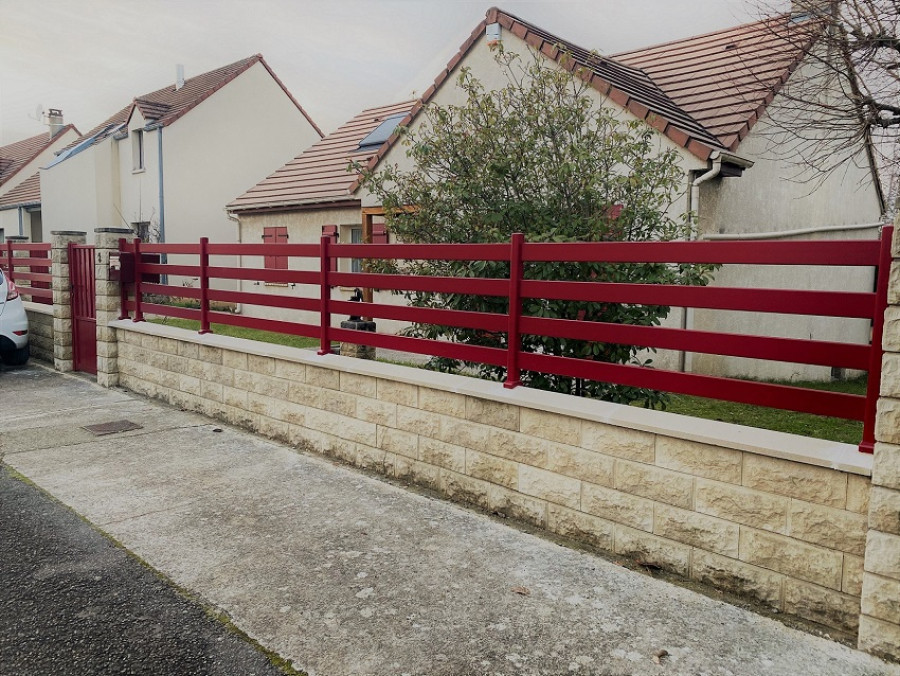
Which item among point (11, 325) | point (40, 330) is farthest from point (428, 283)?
point (40, 330)

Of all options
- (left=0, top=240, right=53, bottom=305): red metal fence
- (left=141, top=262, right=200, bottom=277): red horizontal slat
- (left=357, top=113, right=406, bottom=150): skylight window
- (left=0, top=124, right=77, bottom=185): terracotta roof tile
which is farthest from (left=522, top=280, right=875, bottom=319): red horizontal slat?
(left=0, top=124, right=77, bottom=185): terracotta roof tile

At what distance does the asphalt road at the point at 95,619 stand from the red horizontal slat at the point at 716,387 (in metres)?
2.39

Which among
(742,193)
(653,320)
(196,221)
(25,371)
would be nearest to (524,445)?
(653,320)

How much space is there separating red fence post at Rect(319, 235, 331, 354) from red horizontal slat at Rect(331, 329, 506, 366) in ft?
0.48

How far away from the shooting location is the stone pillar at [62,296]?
1007cm

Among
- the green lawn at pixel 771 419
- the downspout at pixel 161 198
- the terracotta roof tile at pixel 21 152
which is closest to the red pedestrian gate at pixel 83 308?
the green lawn at pixel 771 419

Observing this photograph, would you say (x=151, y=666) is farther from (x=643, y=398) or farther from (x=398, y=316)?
(x=643, y=398)

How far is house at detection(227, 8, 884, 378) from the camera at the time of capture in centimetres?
941

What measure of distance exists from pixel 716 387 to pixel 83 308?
9.00m

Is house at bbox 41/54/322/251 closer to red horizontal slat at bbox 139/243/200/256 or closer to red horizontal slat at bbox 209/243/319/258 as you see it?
red horizontal slat at bbox 139/243/200/256

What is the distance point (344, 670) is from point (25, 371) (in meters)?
9.41

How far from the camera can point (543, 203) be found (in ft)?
18.0

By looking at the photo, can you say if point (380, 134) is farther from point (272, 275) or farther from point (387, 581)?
point (387, 581)

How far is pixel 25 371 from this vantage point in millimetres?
10273
